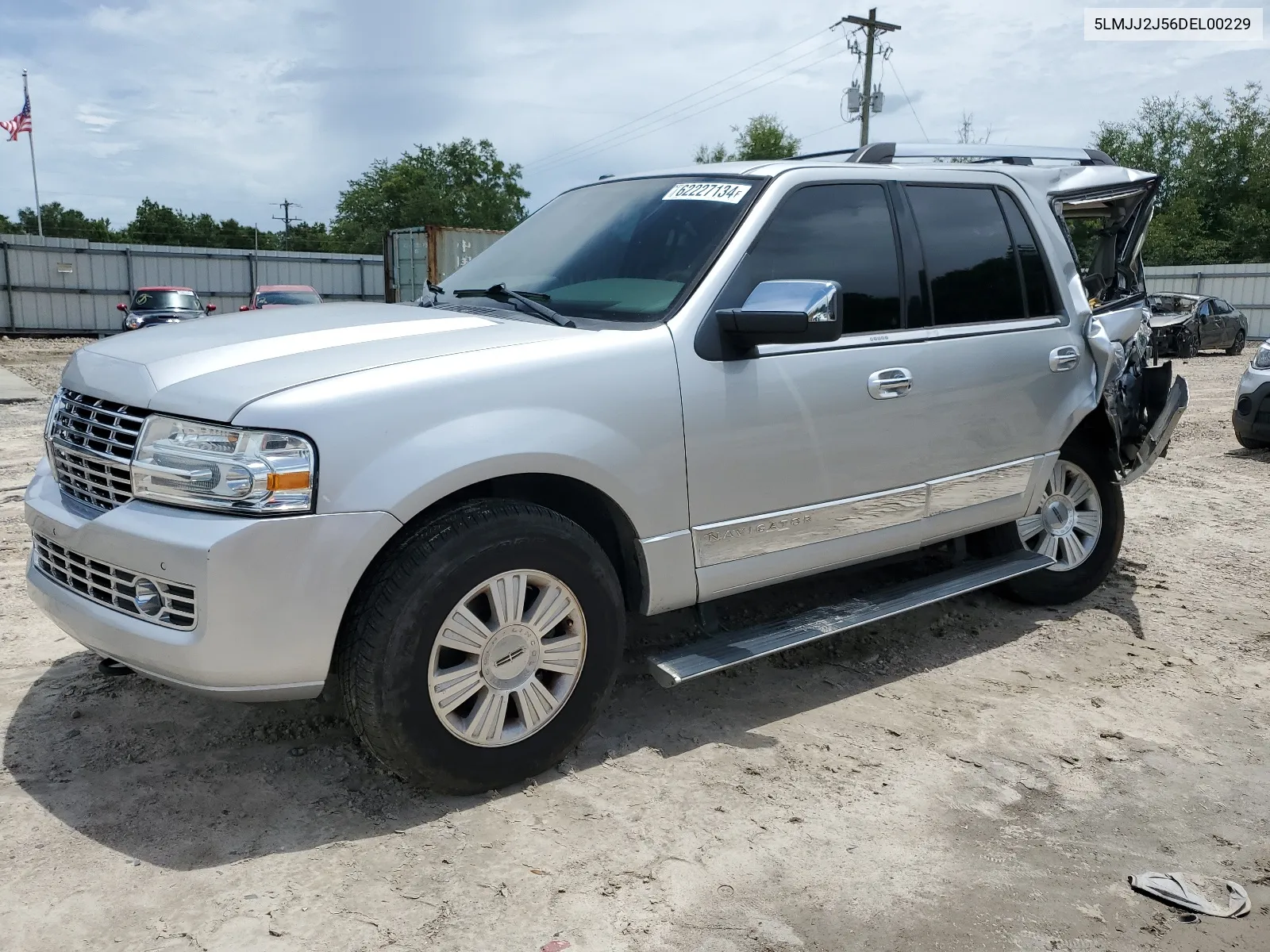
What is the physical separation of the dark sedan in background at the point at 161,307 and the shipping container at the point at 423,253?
4600 mm

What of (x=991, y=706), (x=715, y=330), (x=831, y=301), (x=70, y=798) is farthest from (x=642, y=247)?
(x=70, y=798)

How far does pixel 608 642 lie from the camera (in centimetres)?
329

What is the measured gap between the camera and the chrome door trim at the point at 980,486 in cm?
420

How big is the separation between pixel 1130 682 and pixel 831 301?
2228 mm

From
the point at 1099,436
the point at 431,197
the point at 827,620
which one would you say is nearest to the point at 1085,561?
the point at 1099,436

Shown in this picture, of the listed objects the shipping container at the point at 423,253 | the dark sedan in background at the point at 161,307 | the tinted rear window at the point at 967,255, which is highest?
the shipping container at the point at 423,253

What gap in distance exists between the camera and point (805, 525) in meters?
3.74

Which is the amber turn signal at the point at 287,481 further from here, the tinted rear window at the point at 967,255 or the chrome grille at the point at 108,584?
the tinted rear window at the point at 967,255

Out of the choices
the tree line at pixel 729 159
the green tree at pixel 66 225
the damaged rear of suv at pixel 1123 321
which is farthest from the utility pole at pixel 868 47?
the green tree at pixel 66 225

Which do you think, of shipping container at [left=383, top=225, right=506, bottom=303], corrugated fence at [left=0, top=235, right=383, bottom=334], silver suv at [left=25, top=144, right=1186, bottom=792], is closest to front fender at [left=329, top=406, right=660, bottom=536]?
silver suv at [left=25, top=144, right=1186, bottom=792]

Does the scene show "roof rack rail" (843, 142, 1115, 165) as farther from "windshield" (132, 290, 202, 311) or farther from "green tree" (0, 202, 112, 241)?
"green tree" (0, 202, 112, 241)

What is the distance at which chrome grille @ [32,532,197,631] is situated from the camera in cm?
270

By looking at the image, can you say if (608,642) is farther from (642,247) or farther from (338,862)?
(642,247)

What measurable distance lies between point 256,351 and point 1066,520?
3941mm
